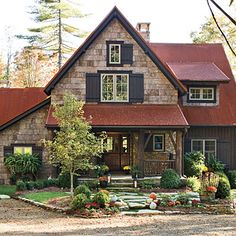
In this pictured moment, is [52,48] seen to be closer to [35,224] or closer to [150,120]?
[150,120]

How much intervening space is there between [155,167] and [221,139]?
16.4ft

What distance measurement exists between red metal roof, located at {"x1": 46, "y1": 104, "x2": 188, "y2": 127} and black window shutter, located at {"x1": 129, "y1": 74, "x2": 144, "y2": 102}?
0.40 m

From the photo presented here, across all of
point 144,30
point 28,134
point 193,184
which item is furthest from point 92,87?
point 144,30

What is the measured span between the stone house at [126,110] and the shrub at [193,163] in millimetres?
824

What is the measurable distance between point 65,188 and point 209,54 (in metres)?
13.1

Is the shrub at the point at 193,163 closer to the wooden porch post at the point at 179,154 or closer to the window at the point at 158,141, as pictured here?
the wooden porch post at the point at 179,154

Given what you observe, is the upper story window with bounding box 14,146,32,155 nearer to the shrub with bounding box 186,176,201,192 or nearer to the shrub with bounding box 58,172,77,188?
the shrub with bounding box 58,172,77,188

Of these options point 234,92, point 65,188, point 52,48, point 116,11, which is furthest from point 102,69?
point 52,48

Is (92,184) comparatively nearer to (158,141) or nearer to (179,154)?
(179,154)

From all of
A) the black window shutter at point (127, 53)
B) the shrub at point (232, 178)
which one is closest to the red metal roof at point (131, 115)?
the black window shutter at point (127, 53)

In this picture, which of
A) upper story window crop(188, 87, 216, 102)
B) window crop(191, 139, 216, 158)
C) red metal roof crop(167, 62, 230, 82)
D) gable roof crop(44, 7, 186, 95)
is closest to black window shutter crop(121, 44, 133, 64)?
gable roof crop(44, 7, 186, 95)

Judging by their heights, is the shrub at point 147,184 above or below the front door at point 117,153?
below

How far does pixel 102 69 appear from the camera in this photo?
21.6 m

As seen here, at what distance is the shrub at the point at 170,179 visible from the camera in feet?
62.1
